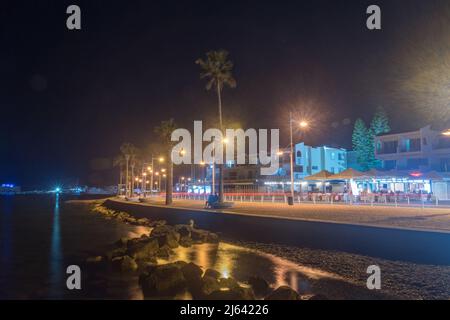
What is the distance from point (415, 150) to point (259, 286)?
4095cm

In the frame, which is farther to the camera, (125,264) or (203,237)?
(203,237)

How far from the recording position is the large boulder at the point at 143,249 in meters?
18.3

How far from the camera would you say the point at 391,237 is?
1505 centimetres

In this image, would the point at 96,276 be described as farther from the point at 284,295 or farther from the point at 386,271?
the point at 386,271

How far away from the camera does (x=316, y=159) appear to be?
72.9 m

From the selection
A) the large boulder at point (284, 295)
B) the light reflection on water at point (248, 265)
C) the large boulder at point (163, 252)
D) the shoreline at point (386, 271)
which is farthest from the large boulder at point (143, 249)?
the large boulder at point (284, 295)

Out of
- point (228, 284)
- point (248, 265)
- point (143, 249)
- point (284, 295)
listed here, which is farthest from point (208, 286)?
point (143, 249)

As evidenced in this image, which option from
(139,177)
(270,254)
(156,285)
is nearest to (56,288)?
(156,285)

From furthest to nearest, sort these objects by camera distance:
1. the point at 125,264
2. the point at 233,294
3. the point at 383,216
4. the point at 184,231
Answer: the point at 184,231 → the point at 383,216 → the point at 125,264 → the point at 233,294

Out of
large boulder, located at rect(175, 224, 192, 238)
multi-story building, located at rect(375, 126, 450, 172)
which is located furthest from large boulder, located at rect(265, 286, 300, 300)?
multi-story building, located at rect(375, 126, 450, 172)

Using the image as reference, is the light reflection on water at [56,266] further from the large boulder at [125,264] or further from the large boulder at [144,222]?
the large boulder at [144,222]

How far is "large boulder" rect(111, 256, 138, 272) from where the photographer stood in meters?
16.6
